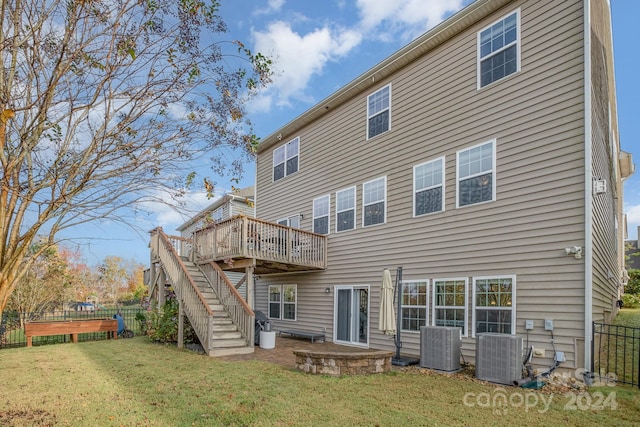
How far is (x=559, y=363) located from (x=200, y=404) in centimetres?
619

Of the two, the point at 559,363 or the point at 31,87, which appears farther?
the point at 559,363

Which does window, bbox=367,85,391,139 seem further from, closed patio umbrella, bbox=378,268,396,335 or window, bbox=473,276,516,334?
window, bbox=473,276,516,334

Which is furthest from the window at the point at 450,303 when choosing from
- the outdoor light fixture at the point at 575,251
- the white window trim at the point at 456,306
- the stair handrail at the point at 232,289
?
the stair handrail at the point at 232,289

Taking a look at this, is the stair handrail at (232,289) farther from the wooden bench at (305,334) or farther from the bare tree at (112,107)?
the bare tree at (112,107)

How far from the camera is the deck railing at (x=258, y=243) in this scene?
11.3 meters

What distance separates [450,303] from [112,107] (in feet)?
25.7

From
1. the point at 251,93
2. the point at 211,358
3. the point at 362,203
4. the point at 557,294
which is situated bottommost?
the point at 211,358

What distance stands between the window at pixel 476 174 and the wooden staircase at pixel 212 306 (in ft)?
19.8

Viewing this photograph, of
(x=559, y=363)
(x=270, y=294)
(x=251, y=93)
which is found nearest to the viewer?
(x=251, y=93)

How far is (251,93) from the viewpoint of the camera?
5117 millimetres

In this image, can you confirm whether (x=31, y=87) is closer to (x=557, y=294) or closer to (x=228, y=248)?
(x=228, y=248)

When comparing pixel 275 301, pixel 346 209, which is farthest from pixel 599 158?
pixel 275 301

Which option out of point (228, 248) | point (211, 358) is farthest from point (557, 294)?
point (228, 248)

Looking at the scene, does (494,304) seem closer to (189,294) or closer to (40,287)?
(189,294)
